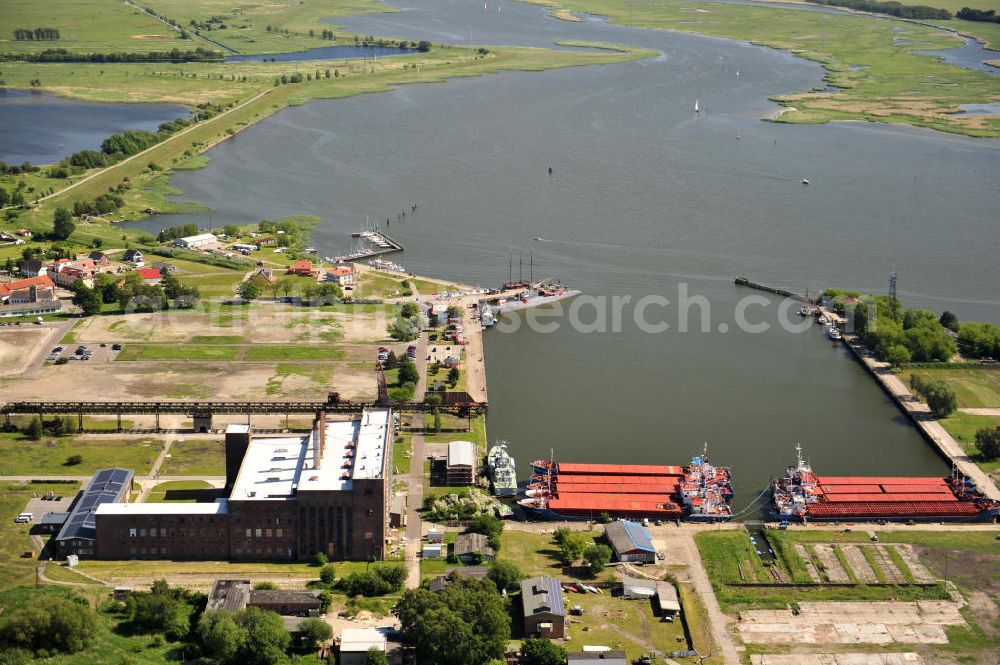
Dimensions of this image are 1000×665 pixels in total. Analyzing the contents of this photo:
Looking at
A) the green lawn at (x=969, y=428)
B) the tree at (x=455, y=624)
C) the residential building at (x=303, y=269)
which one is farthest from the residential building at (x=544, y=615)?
the residential building at (x=303, y=269)

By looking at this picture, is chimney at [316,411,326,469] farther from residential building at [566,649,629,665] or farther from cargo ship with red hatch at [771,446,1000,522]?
cargo ship with red hatch at [771,446,1000,522]

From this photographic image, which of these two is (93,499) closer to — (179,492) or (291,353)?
(179,492)

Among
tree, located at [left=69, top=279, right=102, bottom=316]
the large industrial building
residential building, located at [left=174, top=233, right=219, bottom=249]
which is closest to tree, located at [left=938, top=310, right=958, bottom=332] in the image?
the large industrial building

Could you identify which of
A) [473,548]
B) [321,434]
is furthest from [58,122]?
[473,548]

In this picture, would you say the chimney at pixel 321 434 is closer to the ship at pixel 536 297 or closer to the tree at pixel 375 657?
the tree at pixel 375 657

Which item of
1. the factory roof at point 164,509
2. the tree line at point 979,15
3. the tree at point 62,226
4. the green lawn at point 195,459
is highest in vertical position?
the tree line at point 979,15

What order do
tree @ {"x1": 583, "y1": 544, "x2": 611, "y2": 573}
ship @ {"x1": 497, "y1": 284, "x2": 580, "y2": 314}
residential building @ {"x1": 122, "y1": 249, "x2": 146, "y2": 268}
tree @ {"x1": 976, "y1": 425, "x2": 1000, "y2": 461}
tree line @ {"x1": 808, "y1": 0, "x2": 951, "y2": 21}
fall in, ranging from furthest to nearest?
1. tree line @ {"x1": 808, "y1": 0, "x2": 951, "y2": 21}
2. residential building @ {"x1": 122, "y1": 249, "x2": 146, "y2": 268}
3. ship @ {"x1": 497, "y1": 284, "x2": 580, "y2": 314}
4. tree @ {"x1": 976, "y1": 425, "x2": 1000, "y2": 461}
5. tree @ {"x1": 583, "y1": 544, "x2": 611, "y2": 573}

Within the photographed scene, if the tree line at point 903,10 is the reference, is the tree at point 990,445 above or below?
below

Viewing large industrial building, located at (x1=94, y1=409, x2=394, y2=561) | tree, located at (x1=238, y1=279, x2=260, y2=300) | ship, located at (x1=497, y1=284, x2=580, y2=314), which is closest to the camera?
large industrial building, located at (x1=94, y1=409, x2=394, y2=561)
